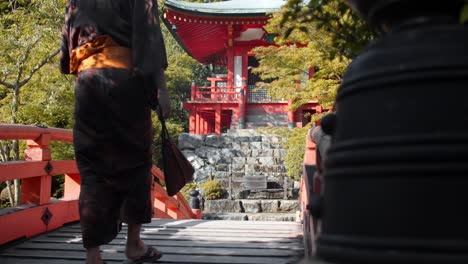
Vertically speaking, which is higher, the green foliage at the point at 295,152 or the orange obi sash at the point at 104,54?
the orange obi sash at the point at 104,54

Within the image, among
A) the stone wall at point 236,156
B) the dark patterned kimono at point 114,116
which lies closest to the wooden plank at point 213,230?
the dark patterned kimono at point 114,116

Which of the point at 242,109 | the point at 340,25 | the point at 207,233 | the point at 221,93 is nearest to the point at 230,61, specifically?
the point at 221,93

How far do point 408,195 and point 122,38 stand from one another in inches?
70.3

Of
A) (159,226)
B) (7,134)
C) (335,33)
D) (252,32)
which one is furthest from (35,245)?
(252,32)

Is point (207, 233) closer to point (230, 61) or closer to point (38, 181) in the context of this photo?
point (38, 181)

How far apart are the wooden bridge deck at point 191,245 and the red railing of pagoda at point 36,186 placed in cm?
10

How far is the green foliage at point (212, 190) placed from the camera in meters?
12.5

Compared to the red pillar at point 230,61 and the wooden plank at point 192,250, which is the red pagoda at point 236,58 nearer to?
the red pillar at point 230,61

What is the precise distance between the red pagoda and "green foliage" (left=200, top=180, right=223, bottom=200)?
3975 mm

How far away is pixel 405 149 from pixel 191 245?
8.54 feet

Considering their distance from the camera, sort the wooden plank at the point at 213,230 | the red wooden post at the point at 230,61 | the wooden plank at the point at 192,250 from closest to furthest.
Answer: the wooden plank at the point at 192,250, the wooden plank at the point at 213,230, the red wooden post at the point at 230,61

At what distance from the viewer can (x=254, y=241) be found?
335cm

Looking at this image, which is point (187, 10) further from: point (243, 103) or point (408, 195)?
point (408, 195)

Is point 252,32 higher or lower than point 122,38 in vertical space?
higher
